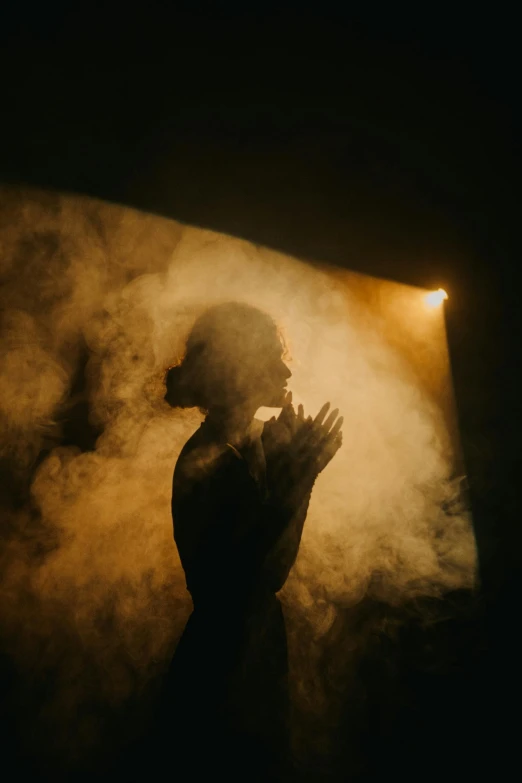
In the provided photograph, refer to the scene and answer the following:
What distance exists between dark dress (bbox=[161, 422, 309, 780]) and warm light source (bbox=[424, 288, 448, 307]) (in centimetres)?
145

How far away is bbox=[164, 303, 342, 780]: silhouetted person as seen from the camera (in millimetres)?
1721

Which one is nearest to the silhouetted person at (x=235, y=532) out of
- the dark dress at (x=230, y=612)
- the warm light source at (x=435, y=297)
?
the dark dress at (x=230, y=612)

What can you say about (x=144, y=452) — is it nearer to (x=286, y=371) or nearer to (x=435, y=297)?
(x=286, y=371)

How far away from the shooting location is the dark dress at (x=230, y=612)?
171cm

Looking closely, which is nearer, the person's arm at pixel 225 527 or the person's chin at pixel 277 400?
the person's arm at pixel 225 527

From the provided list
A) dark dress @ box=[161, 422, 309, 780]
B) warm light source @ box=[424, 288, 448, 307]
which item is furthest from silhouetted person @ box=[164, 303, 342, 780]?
warm light source @ box=[424, 288, 448, 307]

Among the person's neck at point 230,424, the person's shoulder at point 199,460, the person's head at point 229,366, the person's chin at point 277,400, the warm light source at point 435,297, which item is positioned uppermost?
the warm light source at point 435,297

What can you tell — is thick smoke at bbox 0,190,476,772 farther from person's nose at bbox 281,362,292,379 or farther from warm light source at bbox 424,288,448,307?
warm light source at bbox 424,288,448,307

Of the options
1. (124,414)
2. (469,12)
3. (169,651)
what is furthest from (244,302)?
(469,12)

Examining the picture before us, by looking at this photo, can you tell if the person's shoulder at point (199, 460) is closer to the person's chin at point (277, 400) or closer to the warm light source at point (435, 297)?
the person's chin at point (277, 400)

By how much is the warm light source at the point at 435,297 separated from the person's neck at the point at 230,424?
55.7 inches

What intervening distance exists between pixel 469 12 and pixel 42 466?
3.33 meters

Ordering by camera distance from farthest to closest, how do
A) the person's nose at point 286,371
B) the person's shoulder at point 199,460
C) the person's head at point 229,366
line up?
the person's nose at point 286,371 → the person's head at point 229,366 → the person's shoulder at point 199,460

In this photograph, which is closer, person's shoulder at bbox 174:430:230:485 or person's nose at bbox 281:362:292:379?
person's shoulder at bbox 174:430:230:485
